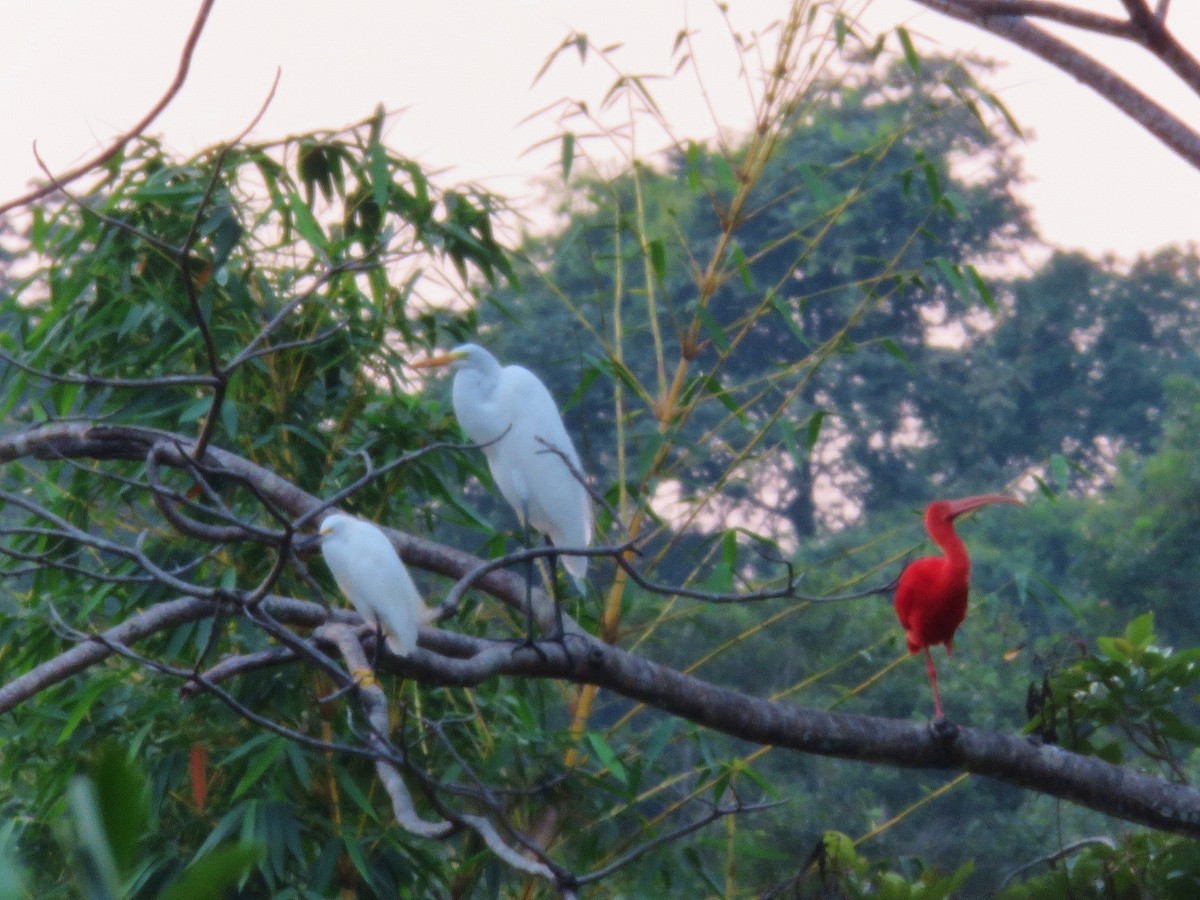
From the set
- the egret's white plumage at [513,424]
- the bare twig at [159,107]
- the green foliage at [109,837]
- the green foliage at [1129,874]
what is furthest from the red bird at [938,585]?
the green foliage at [109,837]

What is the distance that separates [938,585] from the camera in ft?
7.43

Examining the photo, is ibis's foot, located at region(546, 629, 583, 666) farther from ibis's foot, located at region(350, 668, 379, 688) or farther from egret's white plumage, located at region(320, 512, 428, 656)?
ibis's foot, located at region(350, 668, 379, 688)

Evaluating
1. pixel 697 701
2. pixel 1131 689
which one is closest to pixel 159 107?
pixel 697 701

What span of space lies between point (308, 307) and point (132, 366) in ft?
1.22

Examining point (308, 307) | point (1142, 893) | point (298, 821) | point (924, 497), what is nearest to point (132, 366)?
point (308, 307)

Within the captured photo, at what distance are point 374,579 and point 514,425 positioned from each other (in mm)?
597

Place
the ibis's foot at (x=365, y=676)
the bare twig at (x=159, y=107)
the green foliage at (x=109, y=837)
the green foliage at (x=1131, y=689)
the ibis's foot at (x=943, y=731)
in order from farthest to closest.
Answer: the green foliage at (x=1131, y=689) < the ibis's foot at (x=943, y=731) < the ibis's foot at (x=365, y=676) < the bare twig at (x=159, y=107) < the green foliage at (x=109, y=837)

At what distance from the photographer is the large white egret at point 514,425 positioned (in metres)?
2.42

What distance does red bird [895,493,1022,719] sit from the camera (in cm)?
226

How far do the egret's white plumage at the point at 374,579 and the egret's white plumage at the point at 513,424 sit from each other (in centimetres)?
39

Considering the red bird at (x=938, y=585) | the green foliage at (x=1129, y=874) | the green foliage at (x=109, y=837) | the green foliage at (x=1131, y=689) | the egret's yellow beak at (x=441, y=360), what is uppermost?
the egret's yellow beak at (x=441, y=360)

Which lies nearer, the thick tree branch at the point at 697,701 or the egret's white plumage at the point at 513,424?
the thick tree branch at the point at 697,701

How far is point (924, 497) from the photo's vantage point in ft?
38.7

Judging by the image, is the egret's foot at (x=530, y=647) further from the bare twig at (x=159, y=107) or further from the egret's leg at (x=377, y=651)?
the bare twig at (x=159, y=107)
